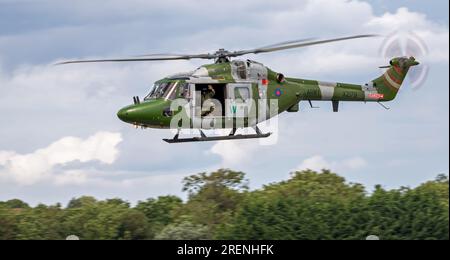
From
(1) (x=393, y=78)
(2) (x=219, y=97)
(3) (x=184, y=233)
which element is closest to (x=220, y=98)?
(2) (x=219, y=97)

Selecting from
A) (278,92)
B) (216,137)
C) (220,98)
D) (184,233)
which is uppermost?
(278,92)

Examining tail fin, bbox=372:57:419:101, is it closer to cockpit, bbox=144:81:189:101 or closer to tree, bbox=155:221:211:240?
cockpit, bbox=144:81:189:101

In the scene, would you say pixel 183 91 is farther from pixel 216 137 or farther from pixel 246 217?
pixel 246 217

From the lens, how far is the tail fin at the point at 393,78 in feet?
141

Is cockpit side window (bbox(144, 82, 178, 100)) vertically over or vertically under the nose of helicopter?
over

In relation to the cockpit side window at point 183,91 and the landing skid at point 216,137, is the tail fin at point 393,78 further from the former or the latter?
the cockpit side window at point 183,91

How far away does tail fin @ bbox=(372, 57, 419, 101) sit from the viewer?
141 ft

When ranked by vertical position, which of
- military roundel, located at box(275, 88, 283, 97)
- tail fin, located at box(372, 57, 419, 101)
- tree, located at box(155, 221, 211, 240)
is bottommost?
tree, located at box(155, 221, 211, 240)

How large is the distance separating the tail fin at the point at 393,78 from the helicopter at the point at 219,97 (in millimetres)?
3723

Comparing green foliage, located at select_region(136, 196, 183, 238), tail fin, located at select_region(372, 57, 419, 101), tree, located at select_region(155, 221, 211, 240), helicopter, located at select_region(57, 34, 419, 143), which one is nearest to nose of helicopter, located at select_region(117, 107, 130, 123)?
helicopter, located at select_region(57, 34, 419, 143)

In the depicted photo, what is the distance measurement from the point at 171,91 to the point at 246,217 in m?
45.3

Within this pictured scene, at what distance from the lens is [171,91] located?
3669 centimetres
